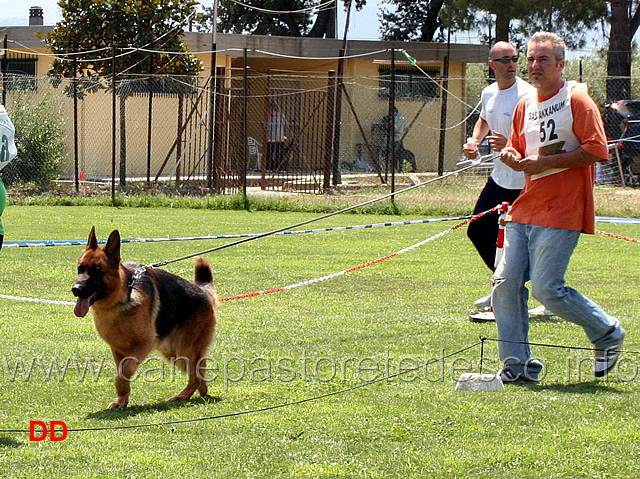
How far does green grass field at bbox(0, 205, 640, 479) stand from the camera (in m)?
4.02

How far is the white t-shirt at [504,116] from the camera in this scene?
7461 mm

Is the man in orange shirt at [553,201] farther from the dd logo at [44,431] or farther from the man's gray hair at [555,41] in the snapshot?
the dd logo at [44,431]

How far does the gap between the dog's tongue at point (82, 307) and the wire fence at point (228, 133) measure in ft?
41.4

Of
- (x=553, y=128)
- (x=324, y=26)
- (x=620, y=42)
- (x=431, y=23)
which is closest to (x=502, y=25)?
(x=620, y=42)

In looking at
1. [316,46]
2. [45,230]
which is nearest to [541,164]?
[45,230]

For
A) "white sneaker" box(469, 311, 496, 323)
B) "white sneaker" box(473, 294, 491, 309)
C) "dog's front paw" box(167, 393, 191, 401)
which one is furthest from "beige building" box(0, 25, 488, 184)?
"dog's front paw" box(167, 393, 191, 401)

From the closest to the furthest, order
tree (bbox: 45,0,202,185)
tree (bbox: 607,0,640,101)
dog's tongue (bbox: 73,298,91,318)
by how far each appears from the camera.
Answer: dog's tongue (bbox: 73,298,91,318)
tree (bbox: 45,0,202,185)
tree (bbox: 607,0,640,101)

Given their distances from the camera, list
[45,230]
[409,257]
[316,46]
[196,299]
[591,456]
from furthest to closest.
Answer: [316,46], [45,230], [409,257], [196,299], [591,456]

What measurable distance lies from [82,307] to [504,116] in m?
4.06

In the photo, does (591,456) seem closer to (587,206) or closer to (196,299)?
(587,206)

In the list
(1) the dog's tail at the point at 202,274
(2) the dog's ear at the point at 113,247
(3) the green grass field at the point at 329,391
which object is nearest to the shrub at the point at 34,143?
(3) the green grass field at the point at 329,391

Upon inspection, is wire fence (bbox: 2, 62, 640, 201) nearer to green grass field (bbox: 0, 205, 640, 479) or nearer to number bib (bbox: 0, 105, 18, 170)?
green grass field (bbox: 0, 205, 640, 479)

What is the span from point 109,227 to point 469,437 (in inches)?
428

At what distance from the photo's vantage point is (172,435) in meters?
4.50
